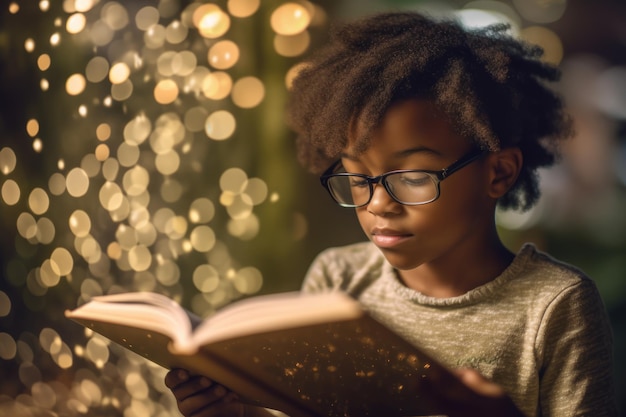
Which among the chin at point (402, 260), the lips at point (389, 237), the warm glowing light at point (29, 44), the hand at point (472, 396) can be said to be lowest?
the hand at point (472, 396)

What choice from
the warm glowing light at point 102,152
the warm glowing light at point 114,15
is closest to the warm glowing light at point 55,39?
the warm glowing light at point 114,15

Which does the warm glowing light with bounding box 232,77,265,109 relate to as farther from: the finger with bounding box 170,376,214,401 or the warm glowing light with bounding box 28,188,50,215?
the finger with bounding box 170,376,214,401

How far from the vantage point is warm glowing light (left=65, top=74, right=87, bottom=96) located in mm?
1373

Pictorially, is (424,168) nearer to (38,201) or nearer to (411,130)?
(411,130)

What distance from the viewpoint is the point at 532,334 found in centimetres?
89

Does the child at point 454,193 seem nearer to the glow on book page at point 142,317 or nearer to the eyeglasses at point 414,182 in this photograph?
the eyeglasses at point 414,182

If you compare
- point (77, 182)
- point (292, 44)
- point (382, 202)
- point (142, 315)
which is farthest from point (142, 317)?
point (292, 44)

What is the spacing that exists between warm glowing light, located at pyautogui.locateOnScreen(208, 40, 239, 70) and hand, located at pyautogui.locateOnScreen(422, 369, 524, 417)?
43.4 inches

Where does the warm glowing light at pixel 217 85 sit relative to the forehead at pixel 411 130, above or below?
above

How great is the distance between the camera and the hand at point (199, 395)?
87cm

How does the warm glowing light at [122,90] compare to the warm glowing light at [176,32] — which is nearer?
the warm glowing light at [122,90]

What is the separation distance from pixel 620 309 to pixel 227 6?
1199 mm

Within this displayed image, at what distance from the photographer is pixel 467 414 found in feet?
2.35

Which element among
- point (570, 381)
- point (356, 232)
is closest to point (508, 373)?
point (570, 381)
